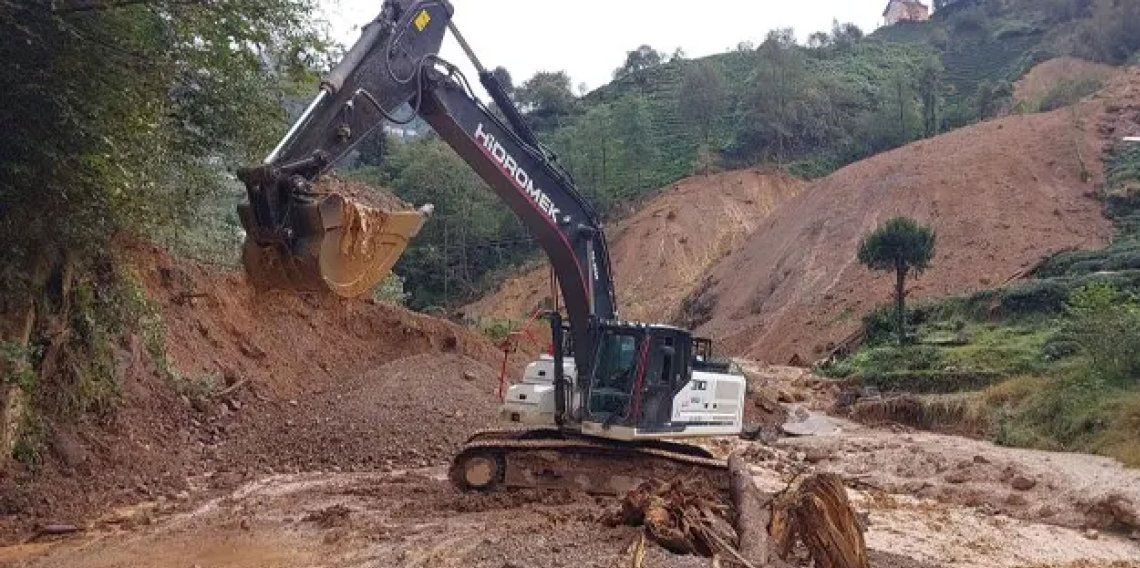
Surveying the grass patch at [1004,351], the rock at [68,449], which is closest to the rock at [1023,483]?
the grass patch at [1004,351]

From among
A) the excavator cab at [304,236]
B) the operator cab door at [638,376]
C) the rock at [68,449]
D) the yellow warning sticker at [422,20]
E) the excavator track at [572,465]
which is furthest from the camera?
the excavator track at [572,465]

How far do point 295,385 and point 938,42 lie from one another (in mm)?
86008

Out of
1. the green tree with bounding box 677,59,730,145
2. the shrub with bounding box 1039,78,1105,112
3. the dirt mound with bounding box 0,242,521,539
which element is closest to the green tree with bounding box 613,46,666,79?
Result: the green tree with bounding box 677,59,730,145

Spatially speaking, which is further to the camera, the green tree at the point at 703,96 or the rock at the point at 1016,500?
the green tree at the point at 703,96

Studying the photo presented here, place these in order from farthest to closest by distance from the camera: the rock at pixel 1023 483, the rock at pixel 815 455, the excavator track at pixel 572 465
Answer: the rock at pixel 815 455
the rock at pixel 1023 483
the excavator track at pixel 572 465

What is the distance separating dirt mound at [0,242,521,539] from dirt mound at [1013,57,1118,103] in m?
52.4

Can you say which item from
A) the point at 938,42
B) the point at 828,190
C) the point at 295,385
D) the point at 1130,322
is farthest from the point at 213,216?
the point at 938,42

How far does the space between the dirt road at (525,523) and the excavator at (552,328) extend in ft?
1.77

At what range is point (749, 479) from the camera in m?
9.04

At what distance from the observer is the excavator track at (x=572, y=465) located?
11125mm

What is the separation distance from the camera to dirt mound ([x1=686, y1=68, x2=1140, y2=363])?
3731cm

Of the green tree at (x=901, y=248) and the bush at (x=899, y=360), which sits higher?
the green tree at (x=901, y=248)

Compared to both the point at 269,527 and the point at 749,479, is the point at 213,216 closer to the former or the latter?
the point at 269,527

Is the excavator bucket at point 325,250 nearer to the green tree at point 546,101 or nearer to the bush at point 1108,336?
the bush at point 1108,336
